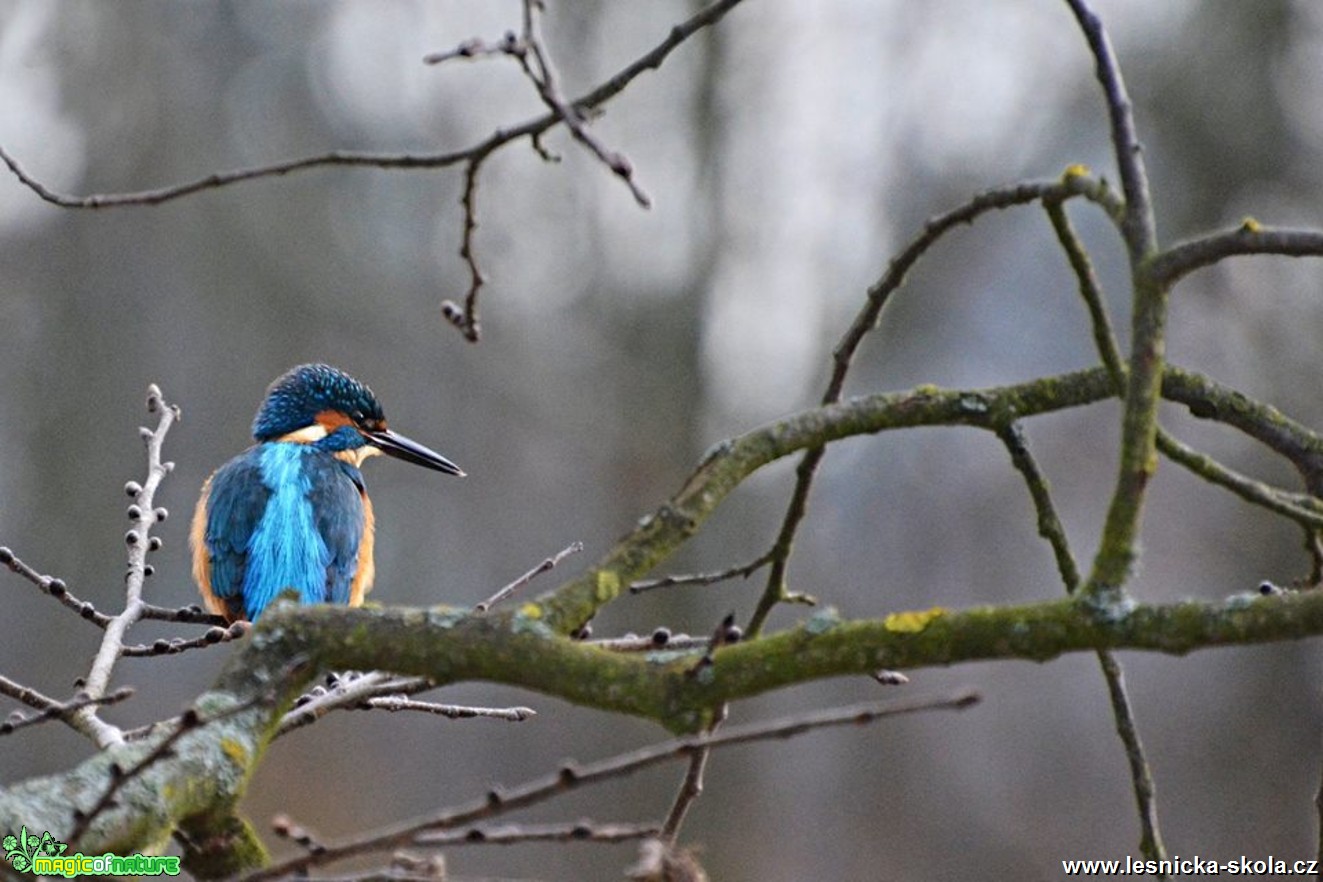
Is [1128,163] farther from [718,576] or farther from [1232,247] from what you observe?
[718,576]

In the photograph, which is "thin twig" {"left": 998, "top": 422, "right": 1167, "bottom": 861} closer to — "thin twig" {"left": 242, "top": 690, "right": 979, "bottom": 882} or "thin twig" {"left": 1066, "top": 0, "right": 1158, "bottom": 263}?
"thin twig" {"left": 1066, "top": 0, "right": 1158, "bottom": 263}

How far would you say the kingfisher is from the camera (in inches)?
143

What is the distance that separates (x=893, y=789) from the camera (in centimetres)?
900

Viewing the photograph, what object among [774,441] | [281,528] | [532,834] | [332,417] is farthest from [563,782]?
[332,417]

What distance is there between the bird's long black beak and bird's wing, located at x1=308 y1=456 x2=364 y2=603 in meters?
0.16

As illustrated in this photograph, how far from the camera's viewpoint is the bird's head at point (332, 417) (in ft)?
13.5

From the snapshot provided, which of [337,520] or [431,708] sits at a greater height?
[337,520]

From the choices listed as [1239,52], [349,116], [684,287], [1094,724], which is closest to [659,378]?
[684,287]

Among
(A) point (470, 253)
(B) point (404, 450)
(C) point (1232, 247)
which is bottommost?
(C) point (1232, 247)

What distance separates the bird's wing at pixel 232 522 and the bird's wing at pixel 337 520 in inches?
5.1

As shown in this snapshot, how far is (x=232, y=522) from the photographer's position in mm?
3703

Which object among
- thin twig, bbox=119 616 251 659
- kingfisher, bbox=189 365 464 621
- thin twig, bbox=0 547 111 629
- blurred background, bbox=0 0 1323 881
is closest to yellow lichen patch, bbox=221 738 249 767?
thin twig, bbox=119 616 251 659

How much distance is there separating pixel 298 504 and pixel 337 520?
11cm

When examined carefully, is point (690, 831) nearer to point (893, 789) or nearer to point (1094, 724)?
point (893, 789)
